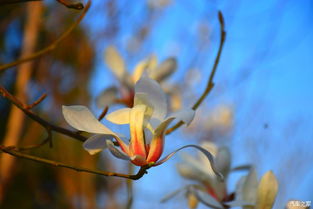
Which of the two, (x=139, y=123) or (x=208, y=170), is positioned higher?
(x=139, y=123)

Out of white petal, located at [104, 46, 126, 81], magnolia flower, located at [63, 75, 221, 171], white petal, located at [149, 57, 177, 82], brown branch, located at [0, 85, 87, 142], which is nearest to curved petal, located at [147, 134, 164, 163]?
magnolia flower, located at [63, 75, 221, 171]

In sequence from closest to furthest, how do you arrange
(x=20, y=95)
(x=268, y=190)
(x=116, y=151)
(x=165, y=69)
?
(x=116, y=151), (x=268, y=190), (x=165, y=69), (x=20, y=95)

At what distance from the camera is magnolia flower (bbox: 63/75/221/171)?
53 cm

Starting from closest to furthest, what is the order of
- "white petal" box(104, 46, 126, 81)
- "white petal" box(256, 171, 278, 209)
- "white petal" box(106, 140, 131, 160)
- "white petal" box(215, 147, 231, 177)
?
"white petal" box(106, 140, 131, 160), "white petal" box(256, 171, 278, 209), "white petal" box(215, 147, 231, 177), "white petal" box(104, 46, 126, 81)

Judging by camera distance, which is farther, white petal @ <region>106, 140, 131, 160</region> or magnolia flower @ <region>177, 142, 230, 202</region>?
magnolia flower @ <region>177, 142, 230, 202</region>

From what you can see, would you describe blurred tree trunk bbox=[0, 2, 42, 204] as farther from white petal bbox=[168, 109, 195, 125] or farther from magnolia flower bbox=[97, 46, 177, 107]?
white petal bbox=[168, 109, 195, 125]

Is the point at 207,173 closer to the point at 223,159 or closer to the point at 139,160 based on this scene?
the point at 223,159

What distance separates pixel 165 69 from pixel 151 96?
485 millimetres

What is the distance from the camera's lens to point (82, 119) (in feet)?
1.76

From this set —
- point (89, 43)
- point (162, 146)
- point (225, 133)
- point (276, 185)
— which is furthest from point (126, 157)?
point (225, 133)

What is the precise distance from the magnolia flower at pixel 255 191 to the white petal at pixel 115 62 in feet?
1.65

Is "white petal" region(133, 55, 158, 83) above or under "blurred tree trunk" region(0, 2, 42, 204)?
above

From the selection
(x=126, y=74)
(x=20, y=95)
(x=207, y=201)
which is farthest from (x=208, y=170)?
(x=20, y=95)

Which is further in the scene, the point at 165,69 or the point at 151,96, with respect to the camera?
the point at 165,69
